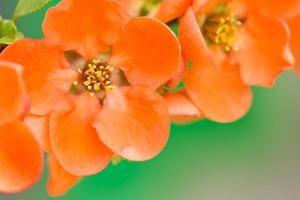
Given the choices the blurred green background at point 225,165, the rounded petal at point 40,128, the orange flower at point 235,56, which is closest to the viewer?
the rounded petal at point 40,128

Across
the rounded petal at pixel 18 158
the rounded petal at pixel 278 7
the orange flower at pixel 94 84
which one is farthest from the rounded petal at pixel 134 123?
the rounded petal at pixel 278 7

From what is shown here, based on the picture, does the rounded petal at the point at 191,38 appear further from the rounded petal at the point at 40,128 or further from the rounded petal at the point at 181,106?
the rounded petal at the point at 40,128

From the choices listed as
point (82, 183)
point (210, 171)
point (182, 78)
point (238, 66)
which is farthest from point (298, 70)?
point (210, 171)

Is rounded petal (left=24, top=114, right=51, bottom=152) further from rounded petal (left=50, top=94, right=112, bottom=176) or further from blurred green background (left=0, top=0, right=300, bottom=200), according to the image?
blurred green background (left=0, top=0, right=300, bottom=200)

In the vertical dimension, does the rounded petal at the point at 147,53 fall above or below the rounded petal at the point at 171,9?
below

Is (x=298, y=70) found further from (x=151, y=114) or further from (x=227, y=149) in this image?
(x=227, y=149)

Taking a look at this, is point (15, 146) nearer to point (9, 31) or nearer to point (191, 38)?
point (9, 31)

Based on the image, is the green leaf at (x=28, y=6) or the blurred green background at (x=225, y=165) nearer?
the green leaf at (x=28, y=6)
